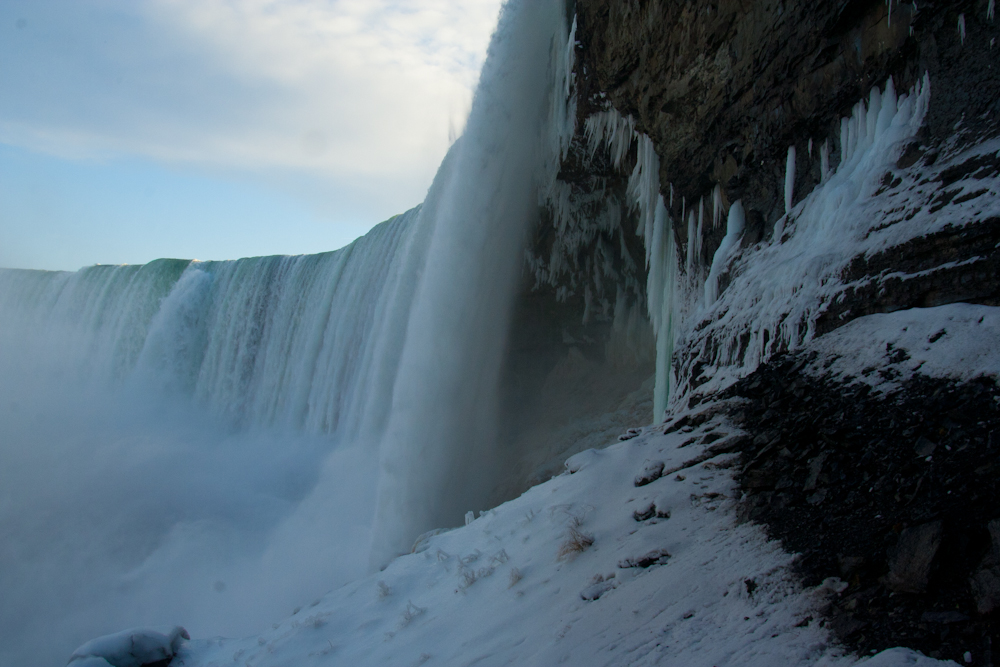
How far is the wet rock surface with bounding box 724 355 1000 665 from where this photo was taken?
1.80 meters

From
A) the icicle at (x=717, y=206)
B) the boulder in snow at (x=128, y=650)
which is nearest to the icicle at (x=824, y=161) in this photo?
the icicle at (x=717, y=206)

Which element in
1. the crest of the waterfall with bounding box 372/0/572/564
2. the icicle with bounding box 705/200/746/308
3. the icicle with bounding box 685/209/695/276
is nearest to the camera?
the icicle with bounding box 705/200/746/308

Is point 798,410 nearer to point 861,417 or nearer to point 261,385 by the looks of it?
point 861,417

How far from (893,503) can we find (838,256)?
1984 mm

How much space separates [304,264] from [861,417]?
17.2m

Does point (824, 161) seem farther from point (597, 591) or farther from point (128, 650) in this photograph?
point (128, 650)

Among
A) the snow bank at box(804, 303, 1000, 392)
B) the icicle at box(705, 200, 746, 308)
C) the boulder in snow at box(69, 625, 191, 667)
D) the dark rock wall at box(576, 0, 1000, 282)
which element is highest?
the dark rock wall at box(576, 0, 1000, 282)

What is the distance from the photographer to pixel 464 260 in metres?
10.5

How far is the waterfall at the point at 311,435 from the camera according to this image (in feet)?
32.7

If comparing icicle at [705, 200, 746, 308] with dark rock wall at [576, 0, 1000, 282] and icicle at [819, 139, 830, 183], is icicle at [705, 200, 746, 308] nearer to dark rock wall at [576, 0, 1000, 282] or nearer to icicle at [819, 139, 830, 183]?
dark rock wall at [576, 0, 1000, 282]

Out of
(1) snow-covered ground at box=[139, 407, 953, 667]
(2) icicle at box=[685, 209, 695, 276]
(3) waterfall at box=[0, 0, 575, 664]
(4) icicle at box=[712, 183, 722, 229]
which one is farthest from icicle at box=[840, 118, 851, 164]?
(3) waterfall at box=[0, 0, 575, 664]

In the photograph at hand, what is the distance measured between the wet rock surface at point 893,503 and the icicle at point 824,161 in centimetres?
209

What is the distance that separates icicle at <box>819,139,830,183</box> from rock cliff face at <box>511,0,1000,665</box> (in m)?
0.02

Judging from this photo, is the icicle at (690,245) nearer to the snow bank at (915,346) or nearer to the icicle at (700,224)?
the icicle at (700,224)
